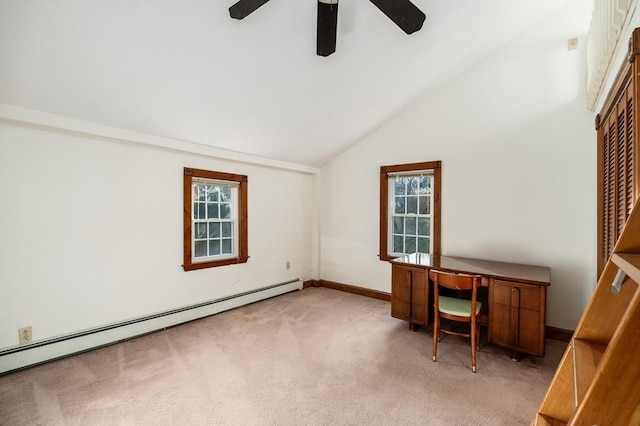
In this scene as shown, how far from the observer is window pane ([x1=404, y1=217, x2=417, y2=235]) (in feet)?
13.6

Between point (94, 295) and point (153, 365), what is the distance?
0.96 m

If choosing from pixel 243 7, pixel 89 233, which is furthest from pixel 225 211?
pixel 243 7

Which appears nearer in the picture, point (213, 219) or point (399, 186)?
point (213, 219)

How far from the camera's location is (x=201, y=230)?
3.72m

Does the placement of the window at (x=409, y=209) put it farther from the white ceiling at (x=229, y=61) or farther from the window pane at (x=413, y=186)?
the white ceiling at (x=229, y=61)

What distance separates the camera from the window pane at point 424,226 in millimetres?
3996

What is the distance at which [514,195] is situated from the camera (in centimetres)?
331

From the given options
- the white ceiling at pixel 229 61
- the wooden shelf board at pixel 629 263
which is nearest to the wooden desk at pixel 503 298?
the wooden shelf board at pixel 629 263

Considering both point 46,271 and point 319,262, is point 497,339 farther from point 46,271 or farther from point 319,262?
point 46,271

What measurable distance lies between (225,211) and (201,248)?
0.60 metres

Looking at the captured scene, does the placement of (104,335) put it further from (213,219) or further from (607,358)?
(607,358)

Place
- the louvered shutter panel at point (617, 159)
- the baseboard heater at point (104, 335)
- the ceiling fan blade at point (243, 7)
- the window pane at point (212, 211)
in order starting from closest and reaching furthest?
1. the louvered shutter panel at point (617, 159)
2. the ceiling fan blade at point (243, 7)
3. the baseboard heater at point (104, 335)
4. the window pane at point (212, 211)

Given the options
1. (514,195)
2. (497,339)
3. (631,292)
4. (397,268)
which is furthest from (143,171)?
(514,195)

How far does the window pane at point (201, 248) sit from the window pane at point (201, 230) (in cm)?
8
